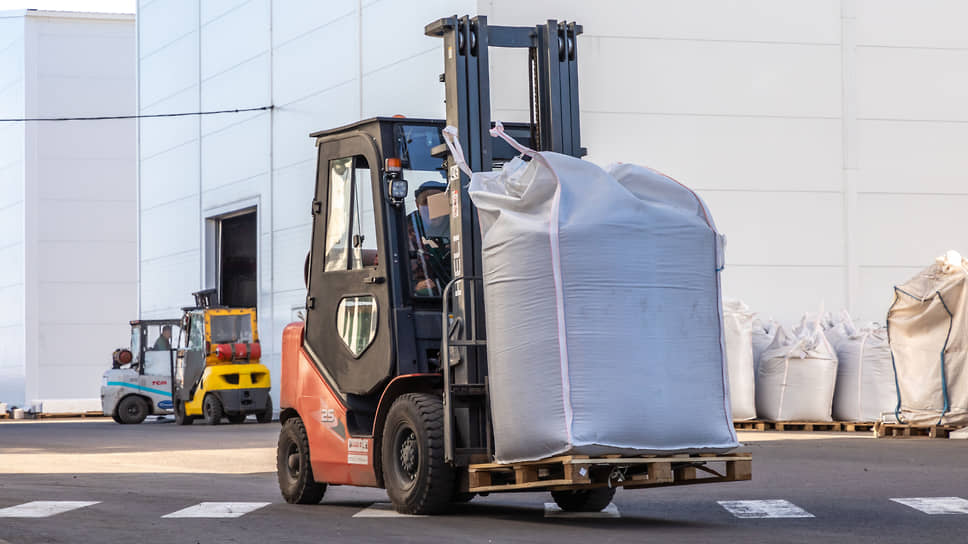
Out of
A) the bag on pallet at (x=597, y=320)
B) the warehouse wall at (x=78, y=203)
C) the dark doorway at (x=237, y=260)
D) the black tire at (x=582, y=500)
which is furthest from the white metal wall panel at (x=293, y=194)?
the bag on pallet at (x=597, y=320)

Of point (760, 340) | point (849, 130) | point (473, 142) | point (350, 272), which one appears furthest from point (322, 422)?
point (849, 130)

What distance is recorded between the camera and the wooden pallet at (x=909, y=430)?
1538 cm

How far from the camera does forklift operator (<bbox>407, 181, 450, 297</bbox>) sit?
26.5 ft

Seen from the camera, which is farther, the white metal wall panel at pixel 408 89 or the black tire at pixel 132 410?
the black tire at pixel 132 410

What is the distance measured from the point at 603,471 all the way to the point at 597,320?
72cm

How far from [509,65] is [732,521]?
1227 cm

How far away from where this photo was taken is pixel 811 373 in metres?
17.7

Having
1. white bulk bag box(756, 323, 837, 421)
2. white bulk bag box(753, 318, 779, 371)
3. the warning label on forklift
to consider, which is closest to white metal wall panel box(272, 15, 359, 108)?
white bulk bag box(753, 318, 779, 371)

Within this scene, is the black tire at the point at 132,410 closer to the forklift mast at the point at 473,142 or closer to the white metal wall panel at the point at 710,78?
the white metal wall panel at the point at 710,78

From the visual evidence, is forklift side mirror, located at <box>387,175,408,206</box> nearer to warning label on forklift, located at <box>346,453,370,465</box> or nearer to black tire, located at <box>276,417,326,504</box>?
warning label on forklift, located at <box>346,453,370,465</box>

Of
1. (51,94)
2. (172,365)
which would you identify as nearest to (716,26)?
(172,365)

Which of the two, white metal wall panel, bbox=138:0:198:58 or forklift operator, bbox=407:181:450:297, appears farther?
white metal wall panel, bbox=138:0:198:58

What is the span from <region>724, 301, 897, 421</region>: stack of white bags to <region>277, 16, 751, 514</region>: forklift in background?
9892 millimetres

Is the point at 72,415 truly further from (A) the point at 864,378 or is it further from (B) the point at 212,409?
(A) the point at 864,378
